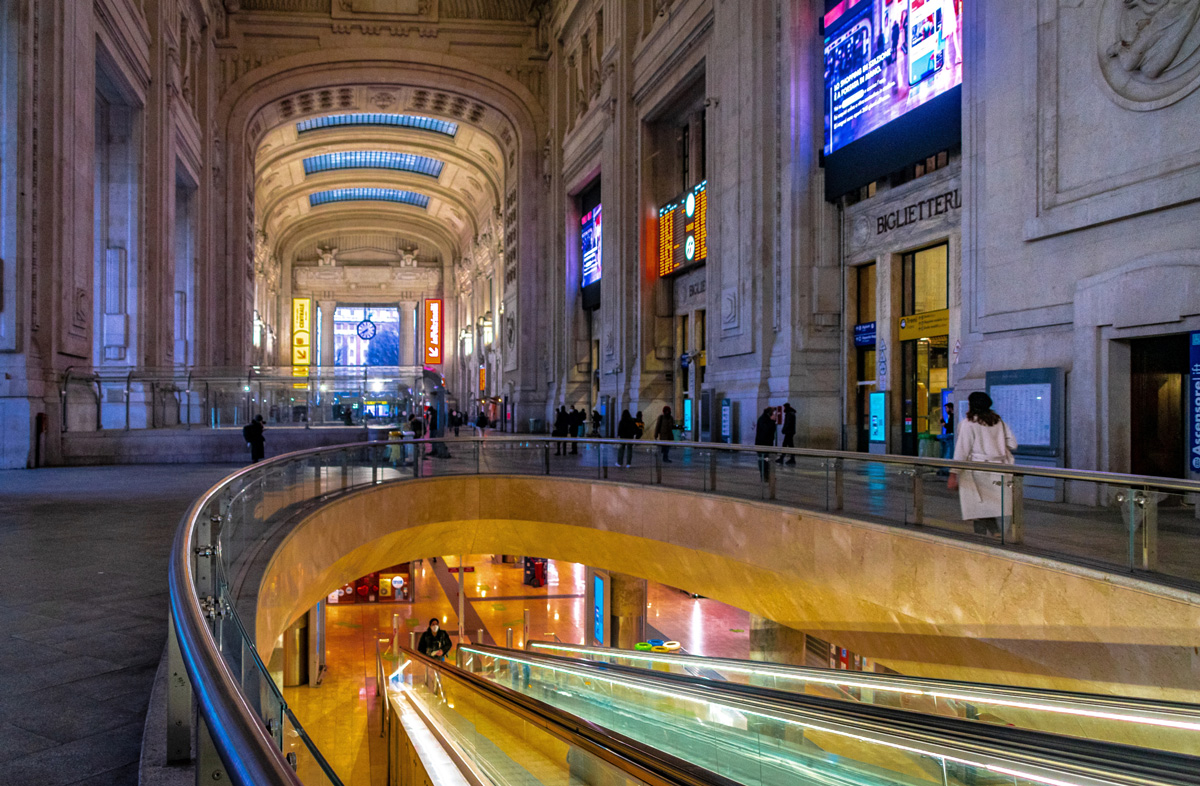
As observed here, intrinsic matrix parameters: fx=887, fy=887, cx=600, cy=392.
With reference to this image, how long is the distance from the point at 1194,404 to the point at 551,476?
839cm

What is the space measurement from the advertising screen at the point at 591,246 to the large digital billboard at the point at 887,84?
12.7m

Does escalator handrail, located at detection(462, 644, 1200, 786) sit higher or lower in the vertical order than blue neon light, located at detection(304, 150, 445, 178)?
lower

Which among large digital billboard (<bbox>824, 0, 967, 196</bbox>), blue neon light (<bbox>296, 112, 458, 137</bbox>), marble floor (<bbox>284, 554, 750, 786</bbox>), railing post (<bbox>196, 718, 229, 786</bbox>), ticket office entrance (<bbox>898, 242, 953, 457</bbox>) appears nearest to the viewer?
railing post (<bbox>196, 718, 229, 786</bbox>)

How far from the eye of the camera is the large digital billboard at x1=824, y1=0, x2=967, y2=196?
1271cm

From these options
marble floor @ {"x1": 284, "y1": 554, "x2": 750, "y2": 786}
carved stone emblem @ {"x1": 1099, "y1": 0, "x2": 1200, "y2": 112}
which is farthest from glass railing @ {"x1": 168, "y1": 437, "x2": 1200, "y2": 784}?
marble floor @ {"x1": 284, "y1": 554, "x2": 750, "y2": 786}

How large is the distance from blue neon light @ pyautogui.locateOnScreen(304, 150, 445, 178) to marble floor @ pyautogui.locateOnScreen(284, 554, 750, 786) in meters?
25.6

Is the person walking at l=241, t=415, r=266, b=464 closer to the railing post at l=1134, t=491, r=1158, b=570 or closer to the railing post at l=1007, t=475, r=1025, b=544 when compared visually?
the railing post at l=1007, t=475, r=1025, b=544

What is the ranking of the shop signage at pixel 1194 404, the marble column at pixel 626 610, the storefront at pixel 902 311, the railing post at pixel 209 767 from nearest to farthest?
the railing post at pixel 209 767
the shop signage at pixel 1194 404
the storefront at pixel 902 311
the marble column at pixel 626 610

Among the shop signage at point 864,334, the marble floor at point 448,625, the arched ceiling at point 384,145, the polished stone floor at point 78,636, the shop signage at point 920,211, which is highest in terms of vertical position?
the arched ceiling at point 384,145

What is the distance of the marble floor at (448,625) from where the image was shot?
16438 mm

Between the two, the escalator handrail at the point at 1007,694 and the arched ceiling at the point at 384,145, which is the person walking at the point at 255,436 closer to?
the escalator handrail at the point at 1007,694

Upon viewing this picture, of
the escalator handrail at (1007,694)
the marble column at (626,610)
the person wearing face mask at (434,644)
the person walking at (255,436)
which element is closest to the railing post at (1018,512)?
the escalator handrail at (1007,694)

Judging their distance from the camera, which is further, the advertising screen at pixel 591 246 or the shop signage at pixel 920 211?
the advertising screen at pixel 591 246


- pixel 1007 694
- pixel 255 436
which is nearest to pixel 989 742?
pixel 1007 694
